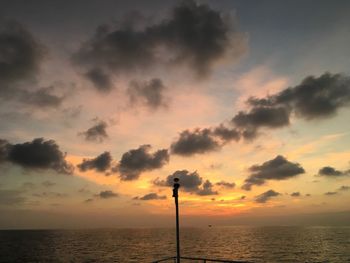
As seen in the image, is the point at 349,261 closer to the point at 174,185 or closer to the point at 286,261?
the point at 286,261

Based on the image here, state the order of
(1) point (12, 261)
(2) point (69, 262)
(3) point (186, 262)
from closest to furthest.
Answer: (3) point (186, 262)
(2) point (69, 262)
(1) point (12, 261)

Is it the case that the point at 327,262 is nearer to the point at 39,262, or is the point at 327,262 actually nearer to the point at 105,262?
the point at 105,262

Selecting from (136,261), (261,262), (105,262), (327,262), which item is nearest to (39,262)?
(105,262)

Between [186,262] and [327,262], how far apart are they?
2866cm

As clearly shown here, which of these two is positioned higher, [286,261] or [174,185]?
[174,185]

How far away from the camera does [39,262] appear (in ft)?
260

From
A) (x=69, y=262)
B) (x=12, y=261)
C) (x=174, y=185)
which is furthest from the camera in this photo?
(x=12, y=261)

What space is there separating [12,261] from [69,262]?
16364 millimetres

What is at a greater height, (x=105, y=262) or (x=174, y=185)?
(x=174, y=185)

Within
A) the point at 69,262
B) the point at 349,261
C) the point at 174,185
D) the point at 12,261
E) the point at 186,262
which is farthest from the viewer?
the point at 12,261

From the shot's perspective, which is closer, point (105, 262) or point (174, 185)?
point (174, 185)

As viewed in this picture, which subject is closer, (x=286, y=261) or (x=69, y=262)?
(x=286, y=261)

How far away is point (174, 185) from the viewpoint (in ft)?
55.3

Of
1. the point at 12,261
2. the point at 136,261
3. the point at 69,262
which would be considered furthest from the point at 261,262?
the point at 12,261
